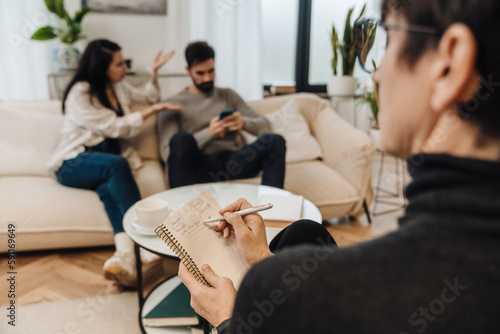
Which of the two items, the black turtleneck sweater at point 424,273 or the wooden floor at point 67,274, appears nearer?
the black turtleneck sweater at point 424,273

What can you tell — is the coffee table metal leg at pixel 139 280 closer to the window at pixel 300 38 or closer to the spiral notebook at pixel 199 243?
the spiral notebook at pixel 199 243

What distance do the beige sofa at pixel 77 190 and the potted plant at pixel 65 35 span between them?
49cm

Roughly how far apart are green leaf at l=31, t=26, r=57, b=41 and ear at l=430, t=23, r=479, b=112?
276 centimetres

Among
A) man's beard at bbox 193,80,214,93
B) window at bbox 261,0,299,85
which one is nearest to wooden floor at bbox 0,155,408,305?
man's beard at bbox 193,80,214,93

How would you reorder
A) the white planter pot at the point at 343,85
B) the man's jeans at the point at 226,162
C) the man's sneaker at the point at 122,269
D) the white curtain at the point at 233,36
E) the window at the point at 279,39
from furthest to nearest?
the window at the point at 279,39 → the white curtain at the point at 233,36 → the white planter pot at the point at 343,85 → the man's jeans at the point at 226,162 → the man's sneaker at the point at 122,269

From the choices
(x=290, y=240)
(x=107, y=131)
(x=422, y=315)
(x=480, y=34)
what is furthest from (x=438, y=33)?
(x=107, y=131)

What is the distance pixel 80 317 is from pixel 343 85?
205cm

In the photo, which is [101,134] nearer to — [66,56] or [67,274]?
[67,274]

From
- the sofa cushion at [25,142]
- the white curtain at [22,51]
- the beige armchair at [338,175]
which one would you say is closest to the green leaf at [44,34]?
the white curtain at [22,51]

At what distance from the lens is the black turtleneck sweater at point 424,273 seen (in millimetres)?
373

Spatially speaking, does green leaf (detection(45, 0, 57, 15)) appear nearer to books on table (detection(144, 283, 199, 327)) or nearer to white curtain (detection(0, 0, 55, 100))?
white curtain (detection(0, 0, 55, 100))

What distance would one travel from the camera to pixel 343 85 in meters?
2.64

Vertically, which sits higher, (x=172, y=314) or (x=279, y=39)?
(x=279, y=39)

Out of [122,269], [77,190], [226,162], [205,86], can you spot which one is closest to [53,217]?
[77,190]
